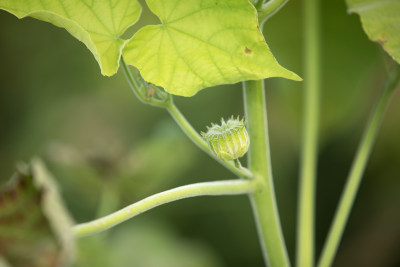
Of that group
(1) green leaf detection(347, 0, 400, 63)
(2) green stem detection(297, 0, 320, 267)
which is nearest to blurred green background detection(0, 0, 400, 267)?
(2) green stem detection(297, 0, 320, 267)

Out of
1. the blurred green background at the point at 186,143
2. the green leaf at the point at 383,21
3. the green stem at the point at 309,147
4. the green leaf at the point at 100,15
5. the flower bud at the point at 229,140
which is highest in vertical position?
the green leaf at the point at 383,21

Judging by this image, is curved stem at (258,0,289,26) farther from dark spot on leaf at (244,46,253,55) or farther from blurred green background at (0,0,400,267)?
blurred green background at (0,0,400,267)

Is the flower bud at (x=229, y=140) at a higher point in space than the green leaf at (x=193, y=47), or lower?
lower

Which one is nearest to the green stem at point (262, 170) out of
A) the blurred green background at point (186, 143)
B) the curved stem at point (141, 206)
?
the curved stem at point (141, 206)

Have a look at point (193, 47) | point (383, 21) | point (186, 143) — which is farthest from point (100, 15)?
point (186, 143)

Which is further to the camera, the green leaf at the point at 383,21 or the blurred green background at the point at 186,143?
the blurred green background at the point at 186,143

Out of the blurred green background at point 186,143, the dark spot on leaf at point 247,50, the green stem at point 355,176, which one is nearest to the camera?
the dark spot on leaf at point 247,50

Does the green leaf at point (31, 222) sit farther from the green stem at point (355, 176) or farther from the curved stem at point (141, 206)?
the green stem at point (355, 176)
